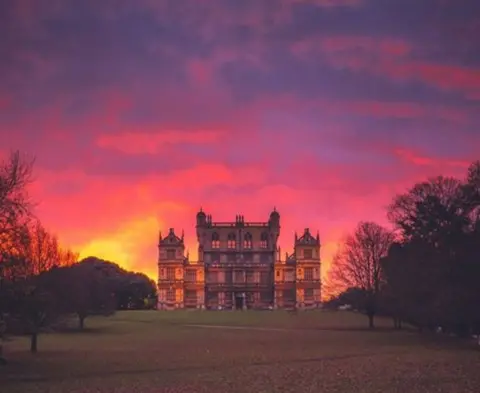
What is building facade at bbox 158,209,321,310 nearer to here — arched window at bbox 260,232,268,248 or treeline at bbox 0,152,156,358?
arched window at bbox 260,232,268,248

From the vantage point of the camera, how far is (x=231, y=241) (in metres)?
180

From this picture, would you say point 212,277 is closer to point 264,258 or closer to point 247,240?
point 247,240

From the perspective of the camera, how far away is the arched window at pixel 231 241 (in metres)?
180

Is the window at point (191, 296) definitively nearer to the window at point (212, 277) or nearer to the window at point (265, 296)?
the window at point (212, 277)

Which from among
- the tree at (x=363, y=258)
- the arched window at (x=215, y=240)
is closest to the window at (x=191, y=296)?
the arched window at (x=215, y=240)

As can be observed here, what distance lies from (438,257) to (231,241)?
135795 mm

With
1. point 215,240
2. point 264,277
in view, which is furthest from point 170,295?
point 264,277

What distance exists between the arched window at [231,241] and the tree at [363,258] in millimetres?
100735

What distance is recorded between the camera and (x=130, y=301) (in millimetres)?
148000

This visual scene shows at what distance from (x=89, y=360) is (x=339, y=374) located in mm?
14278

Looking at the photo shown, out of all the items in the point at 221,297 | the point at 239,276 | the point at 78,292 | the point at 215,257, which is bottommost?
the point at 78,292

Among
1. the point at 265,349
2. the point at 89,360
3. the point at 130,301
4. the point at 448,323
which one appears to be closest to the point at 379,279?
the point at 448,323

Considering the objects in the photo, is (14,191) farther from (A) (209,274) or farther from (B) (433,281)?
(A) (209,274)

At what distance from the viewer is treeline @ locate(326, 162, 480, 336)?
4306 centimetres
